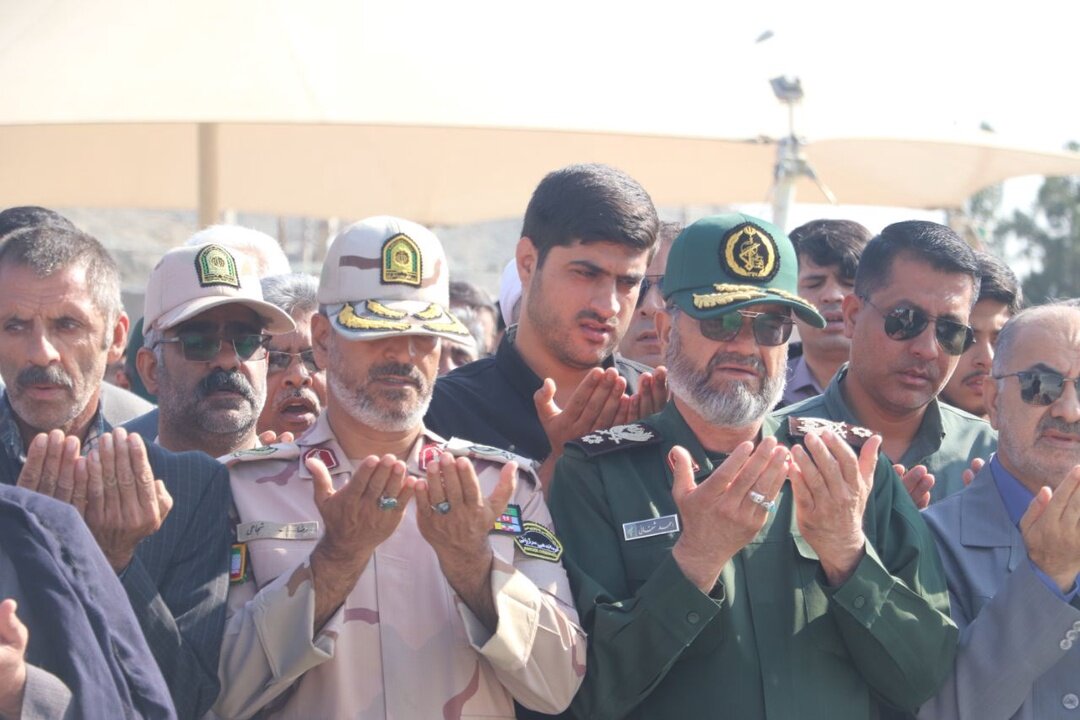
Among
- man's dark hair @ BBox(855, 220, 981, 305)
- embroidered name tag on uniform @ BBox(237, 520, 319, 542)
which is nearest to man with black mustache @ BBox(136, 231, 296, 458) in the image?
embroidered name tag on uniform @ BBox(237, 520, 319, 542)

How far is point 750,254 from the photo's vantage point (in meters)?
4.15

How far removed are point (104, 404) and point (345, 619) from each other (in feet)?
8.16

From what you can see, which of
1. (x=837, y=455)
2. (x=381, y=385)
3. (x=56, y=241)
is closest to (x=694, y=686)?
(x=837, y=455)

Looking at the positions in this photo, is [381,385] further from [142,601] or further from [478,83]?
[478,83]

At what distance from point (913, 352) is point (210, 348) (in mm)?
2298

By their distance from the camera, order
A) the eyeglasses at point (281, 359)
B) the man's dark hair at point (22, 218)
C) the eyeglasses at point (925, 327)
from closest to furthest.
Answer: the eyeglasses at point (925, 327)
the eyeglasses at point (281, 359)
the man's dark hair at point (22, 218)

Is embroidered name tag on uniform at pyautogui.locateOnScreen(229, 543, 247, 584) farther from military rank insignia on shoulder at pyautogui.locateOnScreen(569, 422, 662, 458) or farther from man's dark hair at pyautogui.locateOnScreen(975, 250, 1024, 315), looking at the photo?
man's dark hair at pyautogui.locateOnScreen(975, 250, 1024, 315)

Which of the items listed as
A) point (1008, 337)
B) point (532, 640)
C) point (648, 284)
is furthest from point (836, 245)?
point (532, 640)

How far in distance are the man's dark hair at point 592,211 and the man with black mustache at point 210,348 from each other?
2.93 ft

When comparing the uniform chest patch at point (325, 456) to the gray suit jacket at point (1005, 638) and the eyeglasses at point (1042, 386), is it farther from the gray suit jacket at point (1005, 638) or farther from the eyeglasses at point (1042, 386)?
the eyeglasses at point (1042, 386)

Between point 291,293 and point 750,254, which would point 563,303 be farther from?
point 291,293

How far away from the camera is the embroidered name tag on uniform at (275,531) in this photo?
3723 mm

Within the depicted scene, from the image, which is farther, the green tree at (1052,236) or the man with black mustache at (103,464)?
the green tree at (1052,236)

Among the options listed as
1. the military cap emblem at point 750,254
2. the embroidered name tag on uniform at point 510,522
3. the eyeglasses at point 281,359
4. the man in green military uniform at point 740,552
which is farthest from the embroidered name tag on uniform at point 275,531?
the eyeglasses at point 281,359
